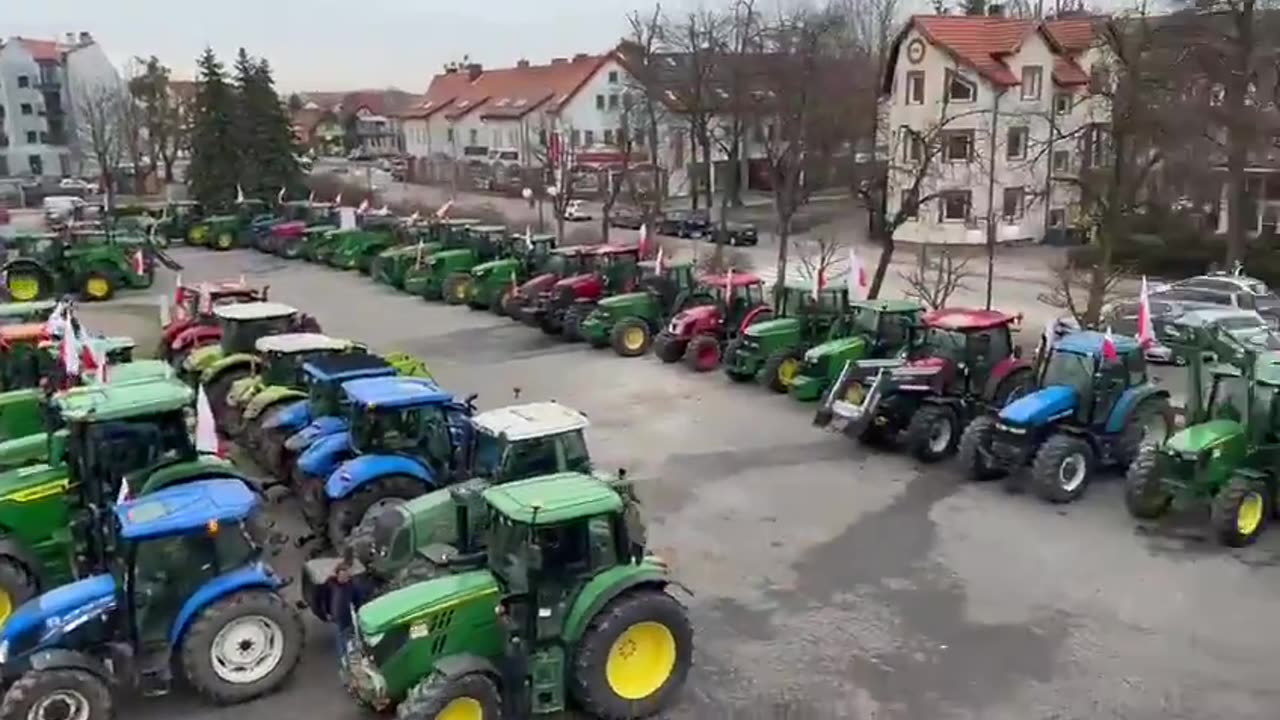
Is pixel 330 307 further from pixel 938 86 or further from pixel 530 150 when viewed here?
pixel 530 150

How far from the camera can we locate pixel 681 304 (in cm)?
2253

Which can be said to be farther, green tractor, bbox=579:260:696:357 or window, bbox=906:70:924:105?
window, bbox=906:70:924:105

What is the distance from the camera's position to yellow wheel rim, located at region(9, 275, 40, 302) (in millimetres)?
28453

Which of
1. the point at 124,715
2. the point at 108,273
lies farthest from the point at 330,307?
the point at 124,715

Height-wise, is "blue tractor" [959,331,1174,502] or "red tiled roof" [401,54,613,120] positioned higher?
"red tiled roof" [401,54,613,120]

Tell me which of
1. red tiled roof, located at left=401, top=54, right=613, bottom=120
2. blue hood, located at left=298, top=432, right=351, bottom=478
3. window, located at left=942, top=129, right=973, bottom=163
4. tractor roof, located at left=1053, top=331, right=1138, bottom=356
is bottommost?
blue hood, located at left=298, top=432, right=351, bottom=478

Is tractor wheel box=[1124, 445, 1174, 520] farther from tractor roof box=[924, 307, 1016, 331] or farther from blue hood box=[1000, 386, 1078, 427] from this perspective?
tractor roof box=[924, 307, 1016, 331]

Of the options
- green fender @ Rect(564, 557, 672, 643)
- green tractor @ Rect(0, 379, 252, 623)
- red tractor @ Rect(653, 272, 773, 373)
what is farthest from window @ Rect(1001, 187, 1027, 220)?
green fender @ Rect(564, 557, 672, 643)

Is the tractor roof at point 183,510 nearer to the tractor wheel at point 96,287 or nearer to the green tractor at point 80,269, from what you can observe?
the green tractor at point 80,269

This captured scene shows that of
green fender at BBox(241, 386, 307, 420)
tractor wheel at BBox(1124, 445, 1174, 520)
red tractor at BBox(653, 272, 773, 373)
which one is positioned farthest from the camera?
red tractor at BBox(653, 272, 773, 373)

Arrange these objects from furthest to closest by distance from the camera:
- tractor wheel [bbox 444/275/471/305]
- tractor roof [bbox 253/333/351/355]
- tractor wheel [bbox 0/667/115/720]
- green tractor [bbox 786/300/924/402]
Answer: tractor wheel [bbox 444/275/471/305] < green tractor [bbox 786/300/924/402] < tractor roof [bbox 253/333/351/355] < tractor wheel [bbox 0/667/115/720]

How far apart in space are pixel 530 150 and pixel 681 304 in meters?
36.2

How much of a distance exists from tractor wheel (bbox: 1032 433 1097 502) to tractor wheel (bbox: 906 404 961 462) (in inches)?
64.8

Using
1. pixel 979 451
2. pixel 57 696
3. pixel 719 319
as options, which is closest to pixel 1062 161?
pixel 719 319
